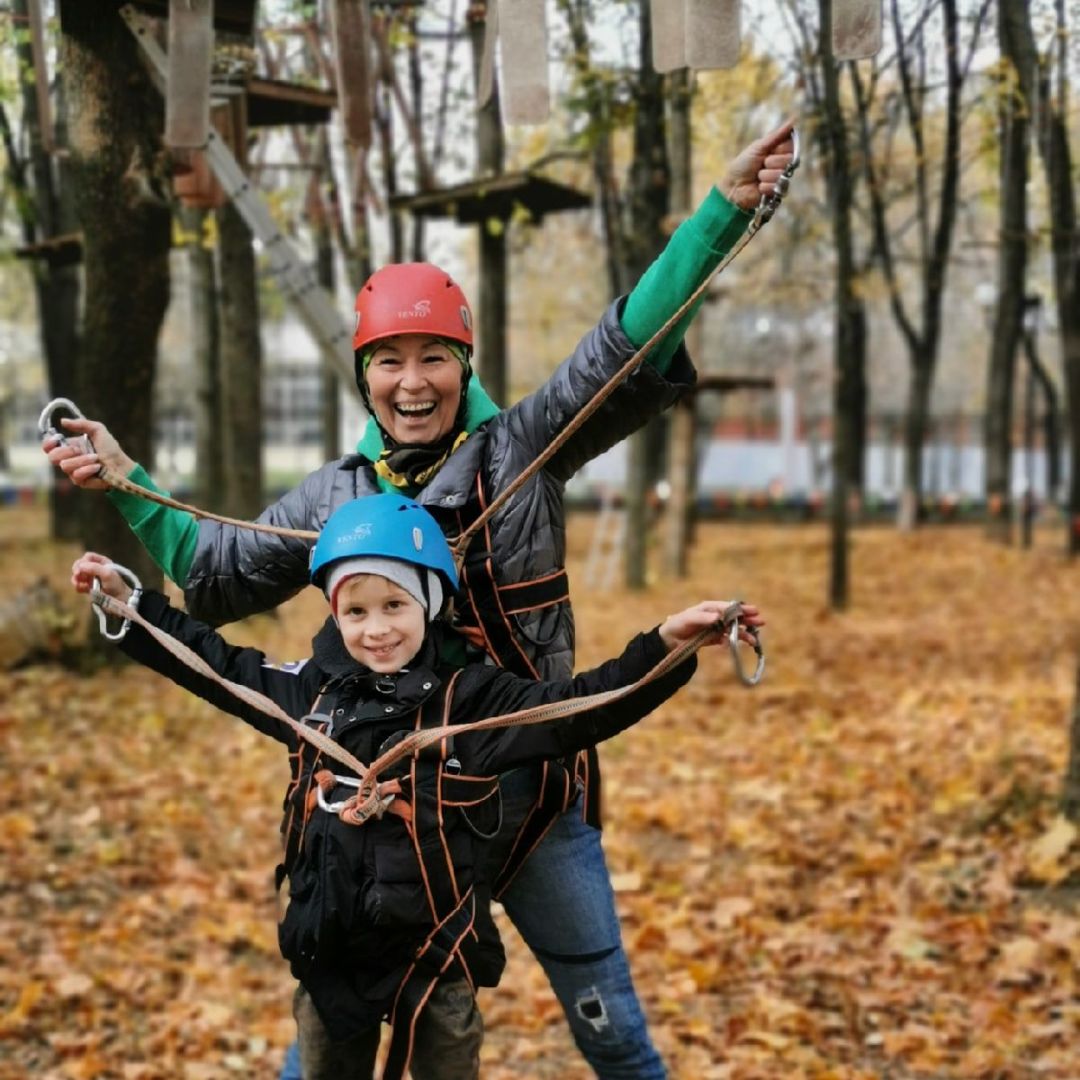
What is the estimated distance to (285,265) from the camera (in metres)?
7.20

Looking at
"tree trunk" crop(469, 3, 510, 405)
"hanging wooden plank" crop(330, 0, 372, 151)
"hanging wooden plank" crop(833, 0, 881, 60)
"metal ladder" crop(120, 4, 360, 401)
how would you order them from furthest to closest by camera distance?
"tree trunk" crop(469, 3, 510, 405), "metal ladder" crop(120, 4, 360, 401), "hanging wooden plank" crop(330, 0, 372, 151), "hanging wooden plank" crop(833, 0, 881, 60)

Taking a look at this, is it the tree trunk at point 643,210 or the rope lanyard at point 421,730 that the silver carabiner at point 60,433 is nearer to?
the rope lanyard at point 421,730

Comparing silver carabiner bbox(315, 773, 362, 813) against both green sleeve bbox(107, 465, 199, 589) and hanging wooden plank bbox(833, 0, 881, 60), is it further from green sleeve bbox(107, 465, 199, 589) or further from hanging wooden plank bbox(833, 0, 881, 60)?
hanging wooden plank bbox(833, 0, 881, 60)

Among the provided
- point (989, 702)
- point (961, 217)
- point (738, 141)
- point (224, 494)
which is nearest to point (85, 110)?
point (738, 141)

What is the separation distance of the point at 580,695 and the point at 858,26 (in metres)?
1.85

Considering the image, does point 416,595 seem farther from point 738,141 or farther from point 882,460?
point 882,460

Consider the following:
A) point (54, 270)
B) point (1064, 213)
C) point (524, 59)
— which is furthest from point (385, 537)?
point (54, 270)

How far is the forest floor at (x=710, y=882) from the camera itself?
196 inches

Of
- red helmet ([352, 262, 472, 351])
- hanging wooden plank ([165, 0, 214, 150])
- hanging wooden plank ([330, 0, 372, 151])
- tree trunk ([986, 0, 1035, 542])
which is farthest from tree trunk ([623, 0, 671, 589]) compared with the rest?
red helmet ([352, 262, 472, 351])

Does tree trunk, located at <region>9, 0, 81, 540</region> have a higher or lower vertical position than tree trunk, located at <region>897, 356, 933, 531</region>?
higher

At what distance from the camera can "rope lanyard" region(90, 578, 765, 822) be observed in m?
2.50

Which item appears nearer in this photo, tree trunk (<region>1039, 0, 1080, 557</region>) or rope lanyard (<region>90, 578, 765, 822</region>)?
rope lanyard (<region>90, 578, 765, 822</region>)

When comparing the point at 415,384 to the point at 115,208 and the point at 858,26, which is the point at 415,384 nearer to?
the point at 858,26

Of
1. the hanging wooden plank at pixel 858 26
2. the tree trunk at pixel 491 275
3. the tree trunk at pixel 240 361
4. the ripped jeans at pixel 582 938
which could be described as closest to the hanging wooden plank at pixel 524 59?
the hanging wooden plank at pixel 858 26
